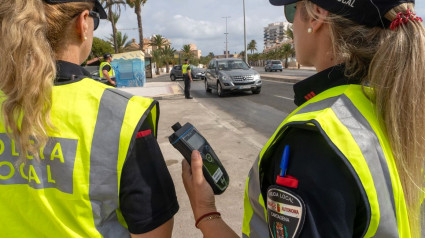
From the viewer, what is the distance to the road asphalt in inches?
124

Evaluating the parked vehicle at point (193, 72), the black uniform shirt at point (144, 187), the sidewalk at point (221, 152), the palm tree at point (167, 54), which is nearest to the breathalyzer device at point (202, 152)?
the black uniform shirt at point (144, 187)

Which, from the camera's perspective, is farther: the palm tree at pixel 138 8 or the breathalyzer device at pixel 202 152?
the palm tree at pixel 138 8

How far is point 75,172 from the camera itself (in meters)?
0.99

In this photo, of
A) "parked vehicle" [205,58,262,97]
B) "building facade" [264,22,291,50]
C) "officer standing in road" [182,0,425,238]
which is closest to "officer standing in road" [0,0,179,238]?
"officer standing in road" [182,0,425,238]

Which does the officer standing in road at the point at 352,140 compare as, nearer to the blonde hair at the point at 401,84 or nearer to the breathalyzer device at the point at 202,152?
the blonde hair at the point at 401,84

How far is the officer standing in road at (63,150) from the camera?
0.98m

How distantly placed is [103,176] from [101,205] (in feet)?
0.35

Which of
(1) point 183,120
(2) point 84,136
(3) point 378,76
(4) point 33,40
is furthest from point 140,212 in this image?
(1) point 183,120

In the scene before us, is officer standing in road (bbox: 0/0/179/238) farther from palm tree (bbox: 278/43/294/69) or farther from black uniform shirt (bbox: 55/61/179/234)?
palm tree (bbox: 278/43/294/69)

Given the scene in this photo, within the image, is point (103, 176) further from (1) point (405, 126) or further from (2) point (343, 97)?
(1) point (405, 126)

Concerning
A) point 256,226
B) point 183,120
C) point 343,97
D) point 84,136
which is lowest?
point 183,120

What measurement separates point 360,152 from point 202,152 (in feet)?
2.04

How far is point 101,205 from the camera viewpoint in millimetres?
1012

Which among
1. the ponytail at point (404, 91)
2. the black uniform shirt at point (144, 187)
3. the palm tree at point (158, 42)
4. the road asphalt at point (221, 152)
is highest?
the palm tree at point (158, 42)
